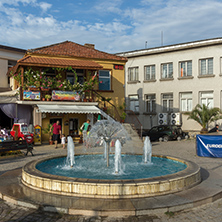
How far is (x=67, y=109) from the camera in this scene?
19906 millimetres

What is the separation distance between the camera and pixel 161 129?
24.1 meters

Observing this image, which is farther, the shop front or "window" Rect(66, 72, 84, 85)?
"window" Rect(66, 72, 84, 85)

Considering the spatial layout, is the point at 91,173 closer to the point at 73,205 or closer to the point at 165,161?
the point at 73,205

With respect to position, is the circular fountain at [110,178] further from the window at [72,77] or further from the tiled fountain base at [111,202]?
the window at [72,77]

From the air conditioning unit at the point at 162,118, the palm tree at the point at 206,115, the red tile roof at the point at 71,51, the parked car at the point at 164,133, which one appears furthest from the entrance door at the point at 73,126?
the palm tree at the point at 206,115

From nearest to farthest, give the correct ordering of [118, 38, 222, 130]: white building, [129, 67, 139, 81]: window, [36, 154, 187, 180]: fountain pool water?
[36, 154, 187, 180]: fountain pool water
[118, 38, 222, 130]: white building
[129, 67, 139, 81]: window

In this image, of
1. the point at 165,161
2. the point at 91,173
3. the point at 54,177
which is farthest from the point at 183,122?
the point at 54,177

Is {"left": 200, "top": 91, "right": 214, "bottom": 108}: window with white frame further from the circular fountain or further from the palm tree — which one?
the circular fountain

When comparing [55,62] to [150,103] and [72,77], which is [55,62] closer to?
[72,77]

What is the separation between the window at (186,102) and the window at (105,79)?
28.3ft

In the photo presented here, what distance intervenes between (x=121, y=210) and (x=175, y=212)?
126 centimetres

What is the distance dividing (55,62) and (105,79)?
5.33 m

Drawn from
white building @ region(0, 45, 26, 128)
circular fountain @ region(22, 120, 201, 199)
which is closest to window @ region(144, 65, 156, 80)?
white building @ region(0, 45, 26, 128)

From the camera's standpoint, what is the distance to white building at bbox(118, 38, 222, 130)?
26469mm
